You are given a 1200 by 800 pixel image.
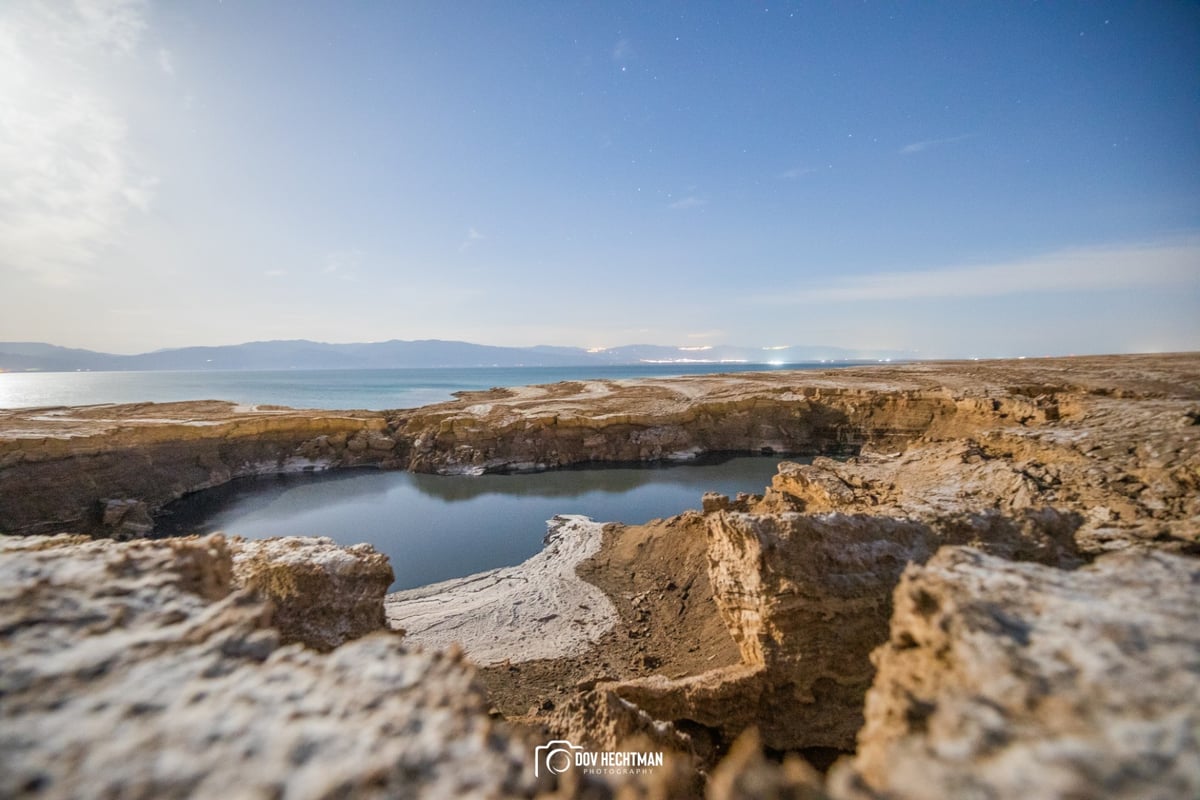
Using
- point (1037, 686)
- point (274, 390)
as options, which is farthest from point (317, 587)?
point (274, 390)

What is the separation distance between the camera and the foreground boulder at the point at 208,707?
6.36 feet

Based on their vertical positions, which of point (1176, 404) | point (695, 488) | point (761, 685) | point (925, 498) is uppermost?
point (1176, 404)

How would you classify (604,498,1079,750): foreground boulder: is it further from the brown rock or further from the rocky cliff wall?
the rocky cliff wall

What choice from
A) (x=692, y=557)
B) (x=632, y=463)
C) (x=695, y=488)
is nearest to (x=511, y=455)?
(x=632, y=463)

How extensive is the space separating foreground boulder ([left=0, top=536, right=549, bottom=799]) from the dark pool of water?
37.6 feet

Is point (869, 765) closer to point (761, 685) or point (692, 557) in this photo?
point (761, 685)

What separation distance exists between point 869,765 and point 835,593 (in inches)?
164

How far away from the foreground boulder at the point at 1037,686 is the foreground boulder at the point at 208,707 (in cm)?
183

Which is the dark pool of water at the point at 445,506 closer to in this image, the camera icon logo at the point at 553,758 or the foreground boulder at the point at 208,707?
the camera icon logo at the point at 553,758

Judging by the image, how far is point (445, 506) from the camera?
69.6ft

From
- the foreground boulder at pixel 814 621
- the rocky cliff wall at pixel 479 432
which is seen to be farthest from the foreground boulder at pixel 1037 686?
the rocky cliff wall at pixel 479 432

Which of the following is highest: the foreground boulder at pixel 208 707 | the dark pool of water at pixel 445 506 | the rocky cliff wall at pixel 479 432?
Result: the foreground boulder at pixel 208 707

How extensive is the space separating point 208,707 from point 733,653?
7.79 metres

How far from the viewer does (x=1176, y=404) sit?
30.2ft
